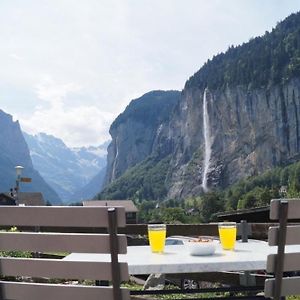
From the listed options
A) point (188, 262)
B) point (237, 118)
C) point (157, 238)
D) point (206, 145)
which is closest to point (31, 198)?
point (157, 238)

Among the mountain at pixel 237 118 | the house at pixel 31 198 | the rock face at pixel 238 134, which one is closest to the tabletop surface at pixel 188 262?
the house at pixel 31 198

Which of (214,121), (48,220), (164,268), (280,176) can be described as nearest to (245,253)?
(164,268)

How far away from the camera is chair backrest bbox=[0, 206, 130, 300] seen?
1.90 metres

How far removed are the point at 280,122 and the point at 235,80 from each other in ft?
70.7

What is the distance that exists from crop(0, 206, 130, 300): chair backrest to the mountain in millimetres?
118930

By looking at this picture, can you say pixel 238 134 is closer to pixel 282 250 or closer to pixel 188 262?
pixel 188 262

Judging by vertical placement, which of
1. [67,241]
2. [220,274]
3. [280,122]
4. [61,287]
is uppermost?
[280,122]

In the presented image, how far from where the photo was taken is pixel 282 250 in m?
1.94

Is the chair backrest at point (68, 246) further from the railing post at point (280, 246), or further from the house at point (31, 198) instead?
the house at point (31, 198)

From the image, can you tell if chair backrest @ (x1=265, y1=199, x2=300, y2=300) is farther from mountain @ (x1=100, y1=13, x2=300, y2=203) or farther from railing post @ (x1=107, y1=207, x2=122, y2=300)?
mountain @ (x1=100, y1=13, x2=300, y2=203)

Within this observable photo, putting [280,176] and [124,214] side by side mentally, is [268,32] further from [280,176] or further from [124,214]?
[124,214]

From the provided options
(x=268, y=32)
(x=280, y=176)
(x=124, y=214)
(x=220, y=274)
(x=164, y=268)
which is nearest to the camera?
(x=124, y=214)

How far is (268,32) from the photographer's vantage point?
145250mm

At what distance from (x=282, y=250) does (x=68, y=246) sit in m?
0.76
